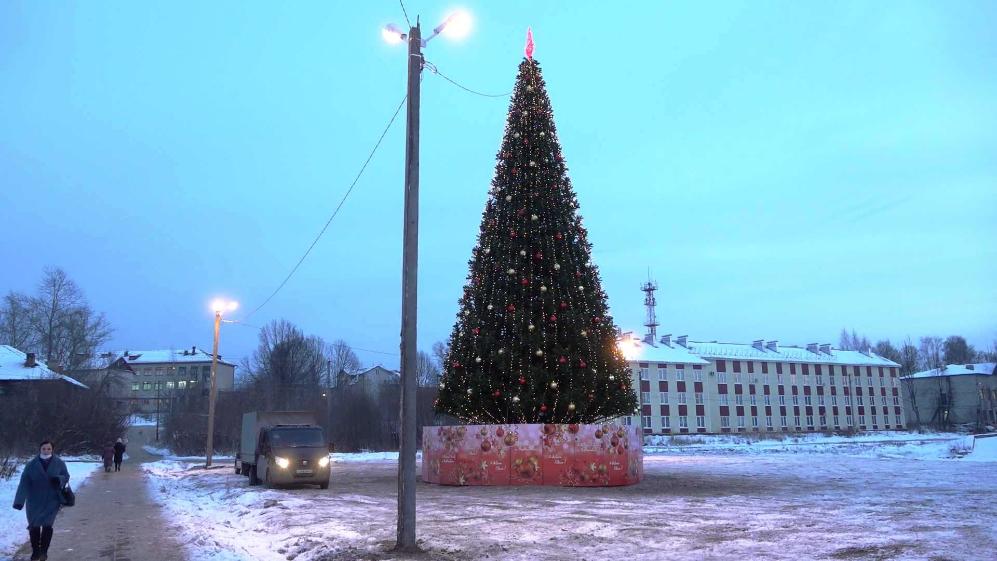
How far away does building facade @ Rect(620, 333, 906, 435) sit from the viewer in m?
89.3

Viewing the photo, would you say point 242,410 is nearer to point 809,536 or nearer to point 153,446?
point 153,446

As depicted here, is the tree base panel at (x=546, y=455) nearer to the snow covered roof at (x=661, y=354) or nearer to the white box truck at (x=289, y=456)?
the white box truck at (x=289, y=456)

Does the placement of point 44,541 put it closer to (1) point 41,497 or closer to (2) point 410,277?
(1) point 41,497

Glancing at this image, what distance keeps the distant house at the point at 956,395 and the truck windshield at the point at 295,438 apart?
391 feet

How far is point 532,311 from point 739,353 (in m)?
86.1

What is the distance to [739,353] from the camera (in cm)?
9931

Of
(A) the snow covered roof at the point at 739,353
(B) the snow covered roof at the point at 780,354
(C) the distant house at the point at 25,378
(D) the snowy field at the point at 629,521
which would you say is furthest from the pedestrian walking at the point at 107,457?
(B) the snow covered roof at the point at 780,354

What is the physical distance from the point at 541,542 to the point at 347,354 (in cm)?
11235

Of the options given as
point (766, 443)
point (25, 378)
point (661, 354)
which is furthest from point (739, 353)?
point (25, 378)

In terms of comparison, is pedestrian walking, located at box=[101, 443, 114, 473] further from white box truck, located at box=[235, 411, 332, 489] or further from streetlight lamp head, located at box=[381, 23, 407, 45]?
streetlight lamp head, located at box=[381, 23, 407, 45]

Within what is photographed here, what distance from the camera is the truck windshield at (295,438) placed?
23.5 m

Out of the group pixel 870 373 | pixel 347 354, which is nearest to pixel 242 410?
pixel 347 354

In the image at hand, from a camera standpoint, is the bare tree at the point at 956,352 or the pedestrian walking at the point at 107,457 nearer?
the pedestrian walking at the point at 107,457

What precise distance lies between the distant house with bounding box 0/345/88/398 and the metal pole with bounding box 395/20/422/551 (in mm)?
49024
